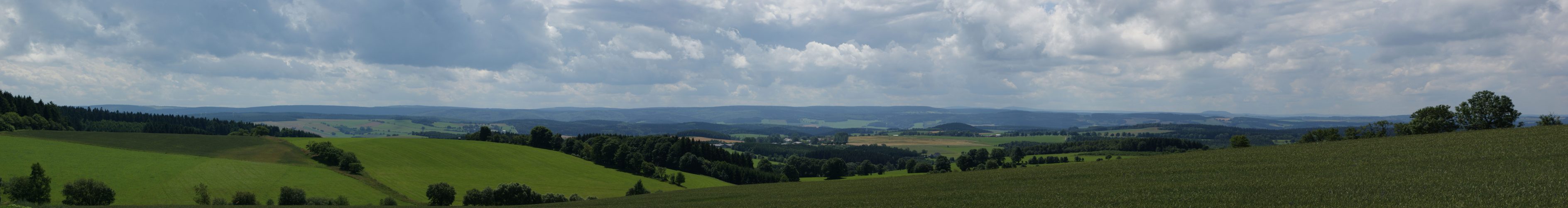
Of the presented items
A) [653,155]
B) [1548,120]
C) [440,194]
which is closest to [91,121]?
[653,155]

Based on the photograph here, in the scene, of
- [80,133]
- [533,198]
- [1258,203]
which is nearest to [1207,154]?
[1258,203]

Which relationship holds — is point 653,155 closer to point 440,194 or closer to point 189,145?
point 440,194

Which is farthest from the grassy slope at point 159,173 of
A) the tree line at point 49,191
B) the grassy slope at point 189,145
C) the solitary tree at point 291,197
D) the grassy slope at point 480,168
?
the grassy slope at point 480,168

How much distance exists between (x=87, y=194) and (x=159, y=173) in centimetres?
1467

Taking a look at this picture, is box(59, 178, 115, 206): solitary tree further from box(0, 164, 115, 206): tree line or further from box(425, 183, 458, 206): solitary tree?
box(425, 183, 458, 206): solitary tree

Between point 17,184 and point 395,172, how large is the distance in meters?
38.4

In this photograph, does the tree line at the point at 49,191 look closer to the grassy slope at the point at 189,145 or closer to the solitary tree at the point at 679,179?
the grassy slope at the point at 189,145

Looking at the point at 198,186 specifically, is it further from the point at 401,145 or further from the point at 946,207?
the point at 946,207

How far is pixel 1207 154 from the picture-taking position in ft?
223

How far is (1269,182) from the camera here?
3975cm

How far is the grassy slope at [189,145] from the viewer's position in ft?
269

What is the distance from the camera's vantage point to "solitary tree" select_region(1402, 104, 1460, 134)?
83.5 metres

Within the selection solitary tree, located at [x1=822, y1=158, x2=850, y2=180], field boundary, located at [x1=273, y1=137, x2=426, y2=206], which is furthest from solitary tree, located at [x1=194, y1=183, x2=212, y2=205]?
solitary tree, located at [x1=822, y1=158, x2=850, y2=180]

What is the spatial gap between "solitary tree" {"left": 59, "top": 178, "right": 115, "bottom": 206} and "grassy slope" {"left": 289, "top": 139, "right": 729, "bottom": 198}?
24.1 m
